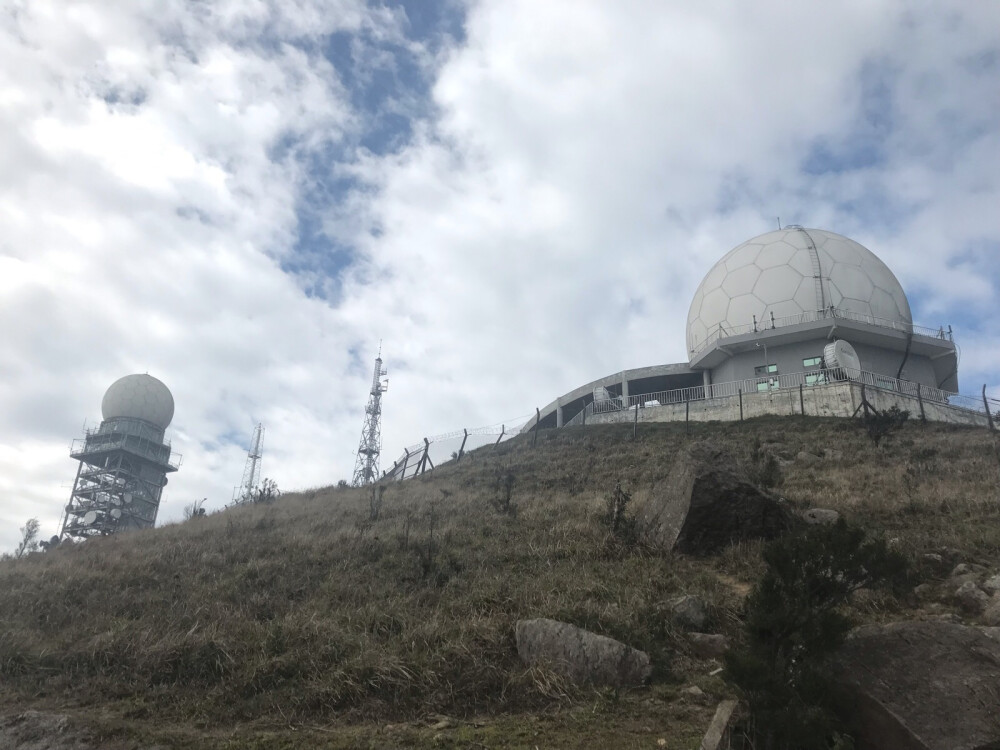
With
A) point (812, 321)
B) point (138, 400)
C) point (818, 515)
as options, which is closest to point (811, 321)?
point (812, 321)

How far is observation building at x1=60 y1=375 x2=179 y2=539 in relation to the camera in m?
52.6

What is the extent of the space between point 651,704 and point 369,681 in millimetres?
A: 2745

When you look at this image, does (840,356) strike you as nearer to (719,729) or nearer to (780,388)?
(780,388)

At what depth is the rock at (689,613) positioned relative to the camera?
24.5ft

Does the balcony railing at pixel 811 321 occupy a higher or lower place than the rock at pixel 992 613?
higher

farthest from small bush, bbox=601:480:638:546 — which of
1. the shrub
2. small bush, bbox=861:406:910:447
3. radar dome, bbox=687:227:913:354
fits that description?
radar dome, bbox=687:227:913:354

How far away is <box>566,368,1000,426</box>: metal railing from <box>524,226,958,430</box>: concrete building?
0.07 meters

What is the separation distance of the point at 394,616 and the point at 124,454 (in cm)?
5298

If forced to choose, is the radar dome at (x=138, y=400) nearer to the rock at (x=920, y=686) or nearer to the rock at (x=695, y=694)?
the rock at (x=695, y=694)

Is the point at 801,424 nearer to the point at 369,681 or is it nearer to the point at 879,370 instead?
the point at 879,370

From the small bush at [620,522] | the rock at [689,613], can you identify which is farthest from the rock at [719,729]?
the small bush at [620,522]

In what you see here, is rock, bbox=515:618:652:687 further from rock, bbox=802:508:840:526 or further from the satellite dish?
the satellite dish

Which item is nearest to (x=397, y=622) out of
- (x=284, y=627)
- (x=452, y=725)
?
(x=284, y=627)

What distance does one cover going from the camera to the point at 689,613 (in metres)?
7.55
